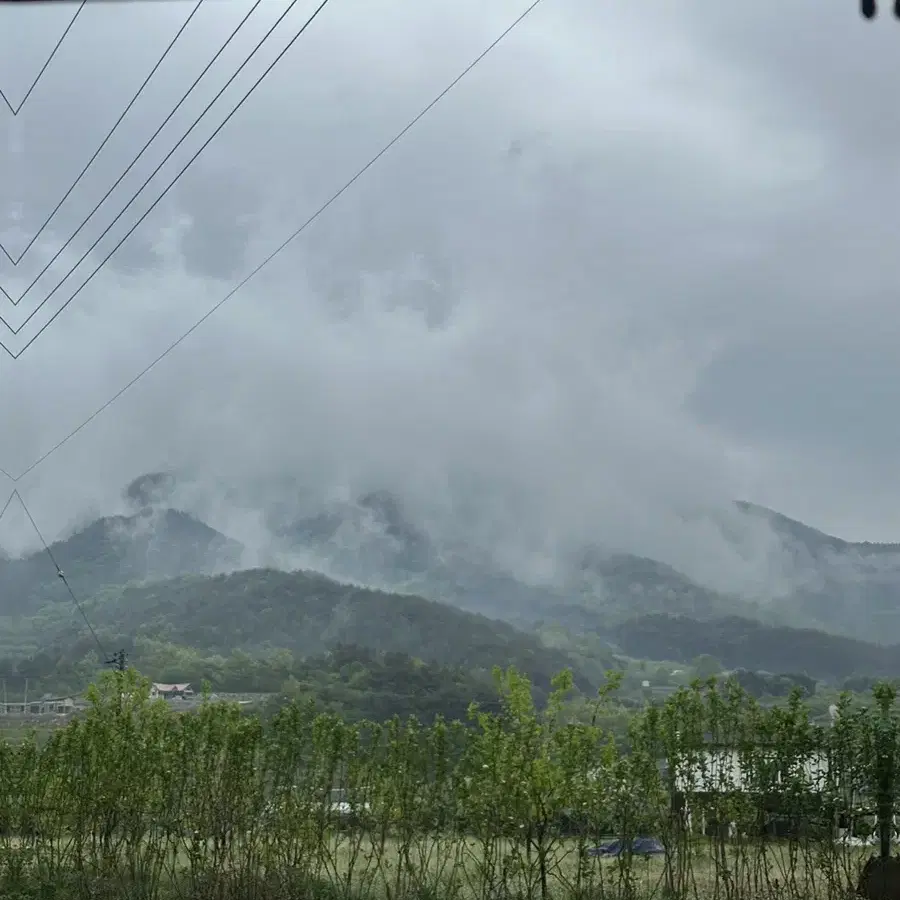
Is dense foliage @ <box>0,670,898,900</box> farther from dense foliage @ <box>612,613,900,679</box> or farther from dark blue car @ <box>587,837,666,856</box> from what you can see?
dense foliage @ <box>612,613,900,679</box>

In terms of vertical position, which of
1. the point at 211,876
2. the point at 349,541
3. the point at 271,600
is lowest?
the point at 211,876

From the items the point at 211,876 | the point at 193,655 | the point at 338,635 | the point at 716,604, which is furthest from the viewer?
the point at 716,604

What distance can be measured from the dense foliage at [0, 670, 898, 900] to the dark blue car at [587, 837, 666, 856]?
52mm

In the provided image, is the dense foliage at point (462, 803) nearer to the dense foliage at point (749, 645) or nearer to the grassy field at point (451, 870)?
the grassy field at point (451, 870)

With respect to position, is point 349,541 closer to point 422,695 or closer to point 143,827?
point 422,695

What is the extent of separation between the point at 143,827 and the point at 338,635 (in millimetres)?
55507

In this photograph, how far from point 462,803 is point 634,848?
1269 mm

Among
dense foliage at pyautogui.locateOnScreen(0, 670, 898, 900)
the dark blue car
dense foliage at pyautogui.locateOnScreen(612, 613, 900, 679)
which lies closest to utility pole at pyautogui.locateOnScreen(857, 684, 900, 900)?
dense foliage at pyautogui.locateOnScreen(0, 670, 898, 900)

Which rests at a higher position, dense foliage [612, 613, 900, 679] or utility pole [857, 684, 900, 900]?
dense foliage [612, 613, 900, 679]

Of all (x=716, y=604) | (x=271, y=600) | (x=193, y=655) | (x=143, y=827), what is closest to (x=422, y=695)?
(x=143, y=827)

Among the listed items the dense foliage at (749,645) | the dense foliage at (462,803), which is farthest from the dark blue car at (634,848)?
the dense foliage at (749,645)

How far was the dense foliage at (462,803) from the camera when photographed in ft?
24.3

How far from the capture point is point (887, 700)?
7219mm

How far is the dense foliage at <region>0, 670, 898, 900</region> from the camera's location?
7414 millimetres
